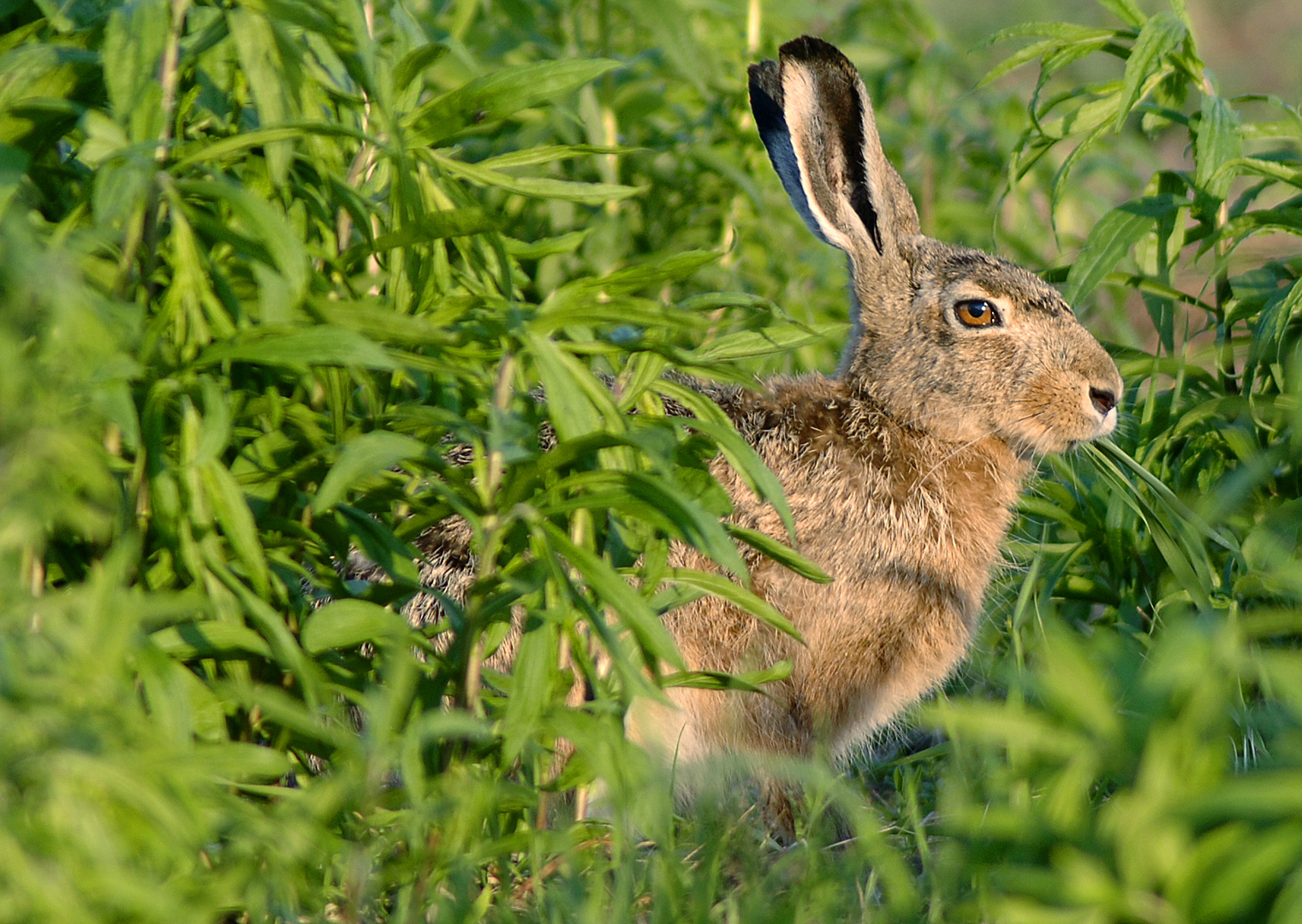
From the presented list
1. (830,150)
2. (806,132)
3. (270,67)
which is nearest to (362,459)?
(270,67)

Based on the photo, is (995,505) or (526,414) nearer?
(526,414)

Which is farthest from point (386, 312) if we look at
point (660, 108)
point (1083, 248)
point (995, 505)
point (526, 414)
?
point (660, 108)

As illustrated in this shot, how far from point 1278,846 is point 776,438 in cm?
294

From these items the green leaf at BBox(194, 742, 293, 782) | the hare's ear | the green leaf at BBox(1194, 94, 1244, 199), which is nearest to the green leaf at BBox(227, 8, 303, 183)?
the green leaf at BBox(194, 742, 293, 782)

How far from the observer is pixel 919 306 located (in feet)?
15.5

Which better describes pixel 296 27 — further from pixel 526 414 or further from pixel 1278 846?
pixel 1278 846

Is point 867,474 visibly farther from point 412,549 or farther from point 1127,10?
point 412,549

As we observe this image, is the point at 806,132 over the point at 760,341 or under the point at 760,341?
over

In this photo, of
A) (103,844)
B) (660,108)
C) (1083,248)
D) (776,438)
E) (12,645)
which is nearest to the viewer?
(103,844)

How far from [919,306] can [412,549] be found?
2529 mm

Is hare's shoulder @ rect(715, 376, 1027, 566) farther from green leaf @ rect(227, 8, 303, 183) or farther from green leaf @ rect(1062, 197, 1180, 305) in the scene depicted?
green leaf @ rect(227, 8, 303, 183)

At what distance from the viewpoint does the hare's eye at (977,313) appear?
15.1 ft

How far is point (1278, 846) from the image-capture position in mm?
1540

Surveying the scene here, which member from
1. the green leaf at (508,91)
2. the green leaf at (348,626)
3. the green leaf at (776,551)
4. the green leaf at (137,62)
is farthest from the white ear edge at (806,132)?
the green leaf at (348,626)
